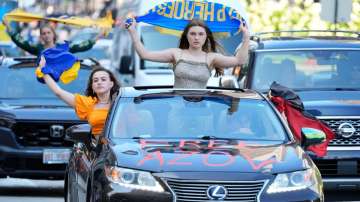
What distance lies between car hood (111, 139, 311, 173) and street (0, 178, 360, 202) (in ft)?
12.5

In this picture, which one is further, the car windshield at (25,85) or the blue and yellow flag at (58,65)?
the car windshield at (25,85)

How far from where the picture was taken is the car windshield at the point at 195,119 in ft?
33.7

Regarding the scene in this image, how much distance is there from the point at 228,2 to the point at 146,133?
12161mm

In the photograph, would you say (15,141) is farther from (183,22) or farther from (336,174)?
(336,174)

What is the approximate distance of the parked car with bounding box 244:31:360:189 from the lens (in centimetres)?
1333

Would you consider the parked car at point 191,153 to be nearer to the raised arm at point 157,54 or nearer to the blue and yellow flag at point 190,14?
the raised arm at point 157,54

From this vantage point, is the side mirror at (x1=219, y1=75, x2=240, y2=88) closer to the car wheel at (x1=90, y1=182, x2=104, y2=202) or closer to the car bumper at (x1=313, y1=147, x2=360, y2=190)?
the car bumper at (x1=313, y1=147, x2=360, y2=190)

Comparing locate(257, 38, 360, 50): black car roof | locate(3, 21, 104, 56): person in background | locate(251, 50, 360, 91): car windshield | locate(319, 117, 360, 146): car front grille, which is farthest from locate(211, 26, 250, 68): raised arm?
locate(3, 21, 104, 56): person in background

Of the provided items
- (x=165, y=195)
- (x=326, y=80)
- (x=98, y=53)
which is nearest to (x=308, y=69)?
(x=326, y=80)

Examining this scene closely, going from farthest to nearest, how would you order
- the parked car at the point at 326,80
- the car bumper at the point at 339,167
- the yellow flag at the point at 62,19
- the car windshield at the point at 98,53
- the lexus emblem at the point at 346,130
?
the car windshield at the point at 98,53 < the yellow flag at the point at 62,19 < the lexus emblem at the point at 346,130 < the parked car at the point at 326,80 < the car bumper at the point at 339,167

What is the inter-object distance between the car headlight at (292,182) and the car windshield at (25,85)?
6981 mm

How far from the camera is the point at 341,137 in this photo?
13.4 meters

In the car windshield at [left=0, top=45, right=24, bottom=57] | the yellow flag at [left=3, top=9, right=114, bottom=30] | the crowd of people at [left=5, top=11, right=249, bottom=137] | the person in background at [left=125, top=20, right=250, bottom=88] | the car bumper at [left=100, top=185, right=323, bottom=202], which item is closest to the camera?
the car bumper at [left=100, top=185, right=323, bottom=202]

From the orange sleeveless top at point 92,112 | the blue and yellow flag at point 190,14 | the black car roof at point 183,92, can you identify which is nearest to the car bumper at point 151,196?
the black car roof at point 183,92
